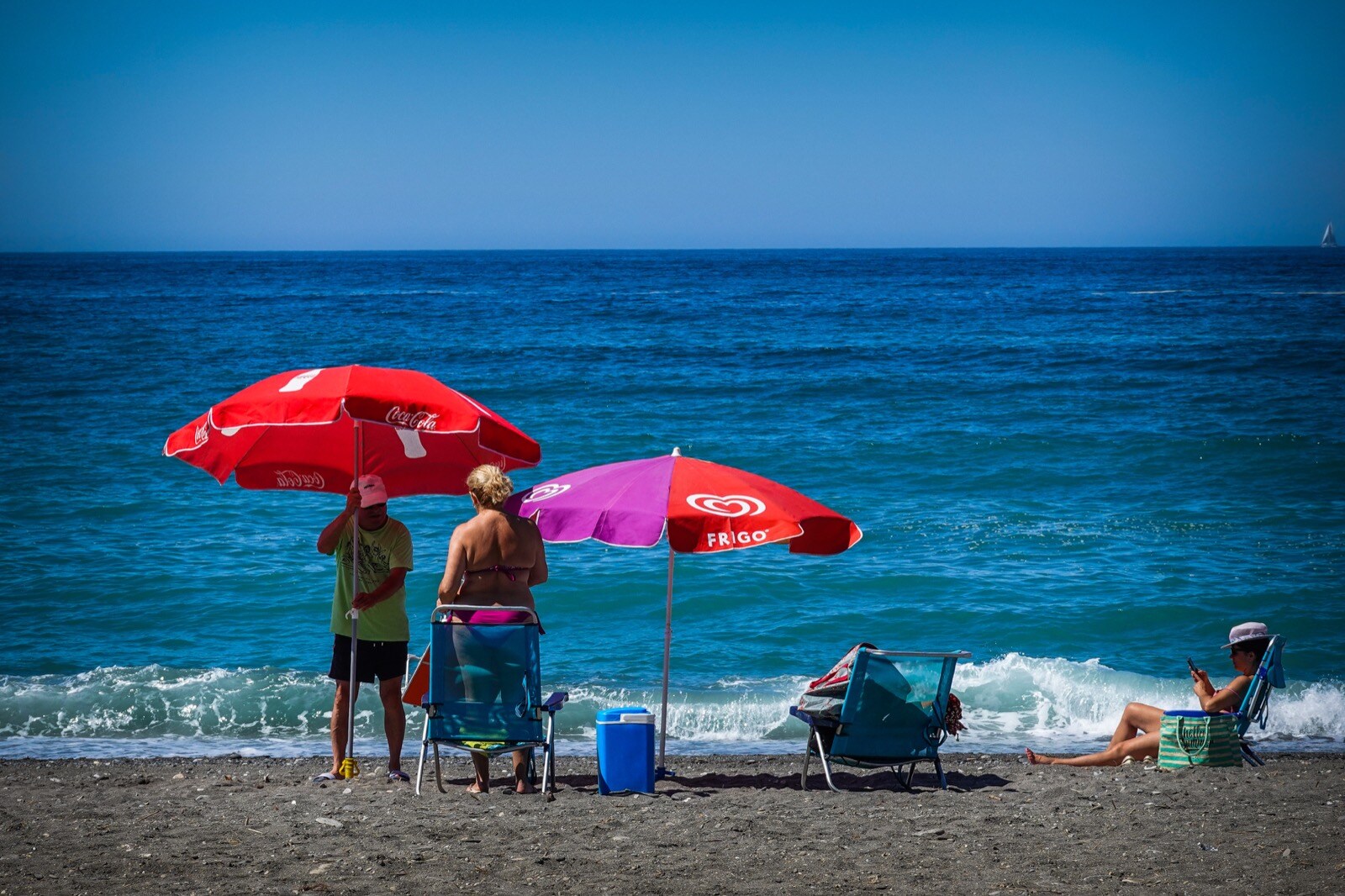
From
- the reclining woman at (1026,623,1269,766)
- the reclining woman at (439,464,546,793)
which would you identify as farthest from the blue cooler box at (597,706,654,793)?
the reclining woman at (1026,623,1269,766)

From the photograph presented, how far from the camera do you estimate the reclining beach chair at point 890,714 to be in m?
6.20

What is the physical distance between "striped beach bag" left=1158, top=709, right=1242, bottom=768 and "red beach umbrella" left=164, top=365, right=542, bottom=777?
3965 mm

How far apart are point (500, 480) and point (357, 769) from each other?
1992 millimetres

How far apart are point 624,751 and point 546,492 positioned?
1394 millimetres

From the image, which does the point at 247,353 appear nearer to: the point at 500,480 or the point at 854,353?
the point at 854,353

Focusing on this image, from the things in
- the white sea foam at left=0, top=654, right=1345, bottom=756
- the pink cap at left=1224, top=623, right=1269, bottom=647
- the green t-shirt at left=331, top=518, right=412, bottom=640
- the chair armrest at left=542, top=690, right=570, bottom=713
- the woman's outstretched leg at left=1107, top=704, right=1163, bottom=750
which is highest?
the green t-shirt at left=331, top=518, right=412, bottom=640

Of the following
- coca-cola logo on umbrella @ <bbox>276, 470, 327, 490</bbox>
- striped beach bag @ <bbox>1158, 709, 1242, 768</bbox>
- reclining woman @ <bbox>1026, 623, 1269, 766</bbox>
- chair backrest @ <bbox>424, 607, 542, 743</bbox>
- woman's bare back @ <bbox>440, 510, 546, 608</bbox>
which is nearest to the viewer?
chair backrest @ <bbox>424, 607, 542, 743</bbox>

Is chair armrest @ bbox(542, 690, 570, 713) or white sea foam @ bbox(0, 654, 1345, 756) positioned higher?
chair armrest @ bbox(542, 690, 570, 713)

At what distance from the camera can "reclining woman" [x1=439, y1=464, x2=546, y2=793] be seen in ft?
19.0

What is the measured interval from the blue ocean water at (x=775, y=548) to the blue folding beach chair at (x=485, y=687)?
9.88 feet

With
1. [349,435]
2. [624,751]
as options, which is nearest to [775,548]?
[349,435]

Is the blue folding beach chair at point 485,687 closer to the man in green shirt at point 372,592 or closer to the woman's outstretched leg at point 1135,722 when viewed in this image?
the man in green shirt at point 372,592

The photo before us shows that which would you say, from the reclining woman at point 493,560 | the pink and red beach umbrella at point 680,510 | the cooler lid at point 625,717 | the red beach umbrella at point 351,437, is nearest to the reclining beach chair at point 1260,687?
the pink and red beach umbrella at point 680,510

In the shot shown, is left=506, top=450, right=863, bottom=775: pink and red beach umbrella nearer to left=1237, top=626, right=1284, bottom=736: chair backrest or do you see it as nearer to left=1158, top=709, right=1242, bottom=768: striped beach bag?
left=1158, top=709, right=1242, bottom=768: striped beach bag
